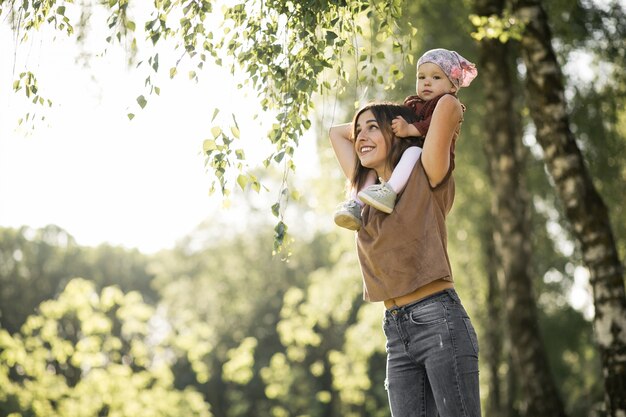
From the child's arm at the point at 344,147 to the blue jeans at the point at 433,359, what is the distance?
71 centimetres

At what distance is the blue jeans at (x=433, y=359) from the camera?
117 inches

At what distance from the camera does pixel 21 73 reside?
412cm

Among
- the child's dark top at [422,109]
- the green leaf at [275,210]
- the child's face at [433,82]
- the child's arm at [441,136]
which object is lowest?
the green leaf at [275,210]

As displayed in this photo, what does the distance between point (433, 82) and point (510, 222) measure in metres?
7.78

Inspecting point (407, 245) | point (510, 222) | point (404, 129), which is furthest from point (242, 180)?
point (510, 222)

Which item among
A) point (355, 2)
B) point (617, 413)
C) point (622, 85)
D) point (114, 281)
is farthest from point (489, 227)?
point (114, 281)

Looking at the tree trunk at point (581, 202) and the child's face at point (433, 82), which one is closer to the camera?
the child's face at point (433, 82)

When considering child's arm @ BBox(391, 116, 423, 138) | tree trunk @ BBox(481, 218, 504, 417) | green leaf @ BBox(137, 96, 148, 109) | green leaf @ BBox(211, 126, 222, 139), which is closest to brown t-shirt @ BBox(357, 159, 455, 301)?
child's arm @ BBox(391, 116, 423, 138)

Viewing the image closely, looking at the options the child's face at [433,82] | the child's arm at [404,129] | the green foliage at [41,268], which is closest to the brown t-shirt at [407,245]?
the child's arm at [404,129]

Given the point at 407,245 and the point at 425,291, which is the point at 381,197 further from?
the point at 425,291

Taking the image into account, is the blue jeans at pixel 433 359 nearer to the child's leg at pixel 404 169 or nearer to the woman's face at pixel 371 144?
the child's leg at pixel 404 169

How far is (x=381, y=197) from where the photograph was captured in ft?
9.97

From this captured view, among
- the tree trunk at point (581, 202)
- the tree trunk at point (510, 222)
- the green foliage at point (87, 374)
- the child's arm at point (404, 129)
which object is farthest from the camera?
the green foliage at point (87, 374)

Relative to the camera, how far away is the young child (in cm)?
307
